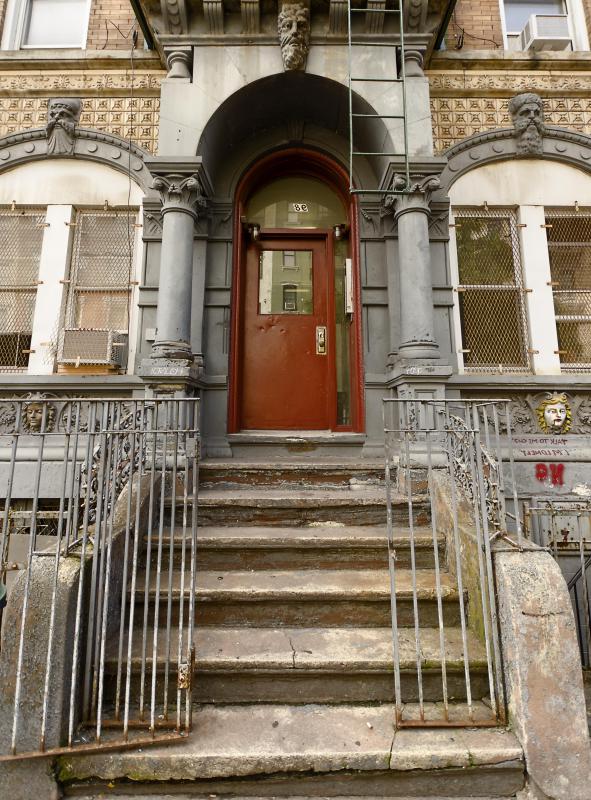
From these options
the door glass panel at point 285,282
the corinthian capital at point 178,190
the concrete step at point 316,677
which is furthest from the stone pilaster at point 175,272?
the concrete step at point 316,677

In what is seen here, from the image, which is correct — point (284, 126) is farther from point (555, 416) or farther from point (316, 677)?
point (316, 677)

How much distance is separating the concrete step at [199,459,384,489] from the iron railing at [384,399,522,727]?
71 cm

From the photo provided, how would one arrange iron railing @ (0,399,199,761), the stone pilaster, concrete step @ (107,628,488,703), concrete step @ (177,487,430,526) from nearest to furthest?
iron railing @ (0,399,199,761), concrete step @ (107,628,488,703), concrete step @ (177,487,430,526), the stone pilaster

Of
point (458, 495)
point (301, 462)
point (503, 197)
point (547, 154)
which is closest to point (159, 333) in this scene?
point (301, 462)

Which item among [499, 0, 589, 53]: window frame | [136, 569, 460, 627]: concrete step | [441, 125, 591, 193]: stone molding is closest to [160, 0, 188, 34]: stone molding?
[441, 125, 591, 193]: stone molding

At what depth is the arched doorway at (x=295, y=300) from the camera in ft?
20.4

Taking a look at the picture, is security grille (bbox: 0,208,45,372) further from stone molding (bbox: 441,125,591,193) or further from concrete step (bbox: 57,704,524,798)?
stone molding (bbox: 441,125,591,193)

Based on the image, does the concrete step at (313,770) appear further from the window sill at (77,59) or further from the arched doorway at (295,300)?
the window sill at (77,59)

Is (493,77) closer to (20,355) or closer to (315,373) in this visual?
(315,373)

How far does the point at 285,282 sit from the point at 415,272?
1926 mm

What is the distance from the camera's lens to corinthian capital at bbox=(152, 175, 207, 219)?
5.35 m

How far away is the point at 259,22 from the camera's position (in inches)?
222

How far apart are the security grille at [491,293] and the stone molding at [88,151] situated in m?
4.35

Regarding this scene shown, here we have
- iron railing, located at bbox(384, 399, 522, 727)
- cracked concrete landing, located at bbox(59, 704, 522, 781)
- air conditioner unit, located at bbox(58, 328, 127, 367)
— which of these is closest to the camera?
cracked concrete landing, located at bbox(59, 704, 522, 781)
